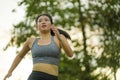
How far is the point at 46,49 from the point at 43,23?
0.32 m

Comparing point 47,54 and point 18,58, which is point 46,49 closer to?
point 47,54

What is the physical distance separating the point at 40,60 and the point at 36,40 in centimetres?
33

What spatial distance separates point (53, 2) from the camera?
25.7 metres

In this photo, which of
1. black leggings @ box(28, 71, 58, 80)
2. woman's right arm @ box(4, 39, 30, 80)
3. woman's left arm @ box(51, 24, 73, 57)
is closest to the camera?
black leggings @ box(28, 71, 58, 80)

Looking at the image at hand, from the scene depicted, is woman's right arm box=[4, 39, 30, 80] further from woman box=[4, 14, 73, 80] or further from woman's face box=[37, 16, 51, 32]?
woman's face box=[37, 16, 51, 32]

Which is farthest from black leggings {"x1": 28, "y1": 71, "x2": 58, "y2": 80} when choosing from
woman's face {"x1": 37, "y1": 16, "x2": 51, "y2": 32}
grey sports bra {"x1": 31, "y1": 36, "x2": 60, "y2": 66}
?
woman's face {"x1": 37, "y1": 16, "x2": 51, "y2": 32}

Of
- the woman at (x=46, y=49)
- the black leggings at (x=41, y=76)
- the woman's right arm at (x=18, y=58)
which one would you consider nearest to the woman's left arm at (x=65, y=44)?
Answer: the woman at (x=46, y=49)

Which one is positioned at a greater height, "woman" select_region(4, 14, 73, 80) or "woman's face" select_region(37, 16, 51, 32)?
"woman's face" select_region(37, 16, 51, 32)

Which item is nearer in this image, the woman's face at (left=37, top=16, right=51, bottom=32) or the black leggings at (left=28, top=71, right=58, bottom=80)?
the black leggings at (left=28, top=71, right=58, bottom=80)

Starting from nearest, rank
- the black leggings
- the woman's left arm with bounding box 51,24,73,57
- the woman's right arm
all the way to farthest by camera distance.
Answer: the black leggings, the woman's left arm with bounding box 51,24,73,57, the woman's right arm

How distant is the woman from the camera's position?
461 cm

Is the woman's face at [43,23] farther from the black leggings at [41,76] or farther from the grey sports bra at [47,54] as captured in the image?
the black leggings at [41,76]

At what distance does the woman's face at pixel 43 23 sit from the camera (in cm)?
476


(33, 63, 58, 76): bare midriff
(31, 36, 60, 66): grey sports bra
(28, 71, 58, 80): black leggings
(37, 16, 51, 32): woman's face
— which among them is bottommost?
(28, 71, 58, 80): black leggings
